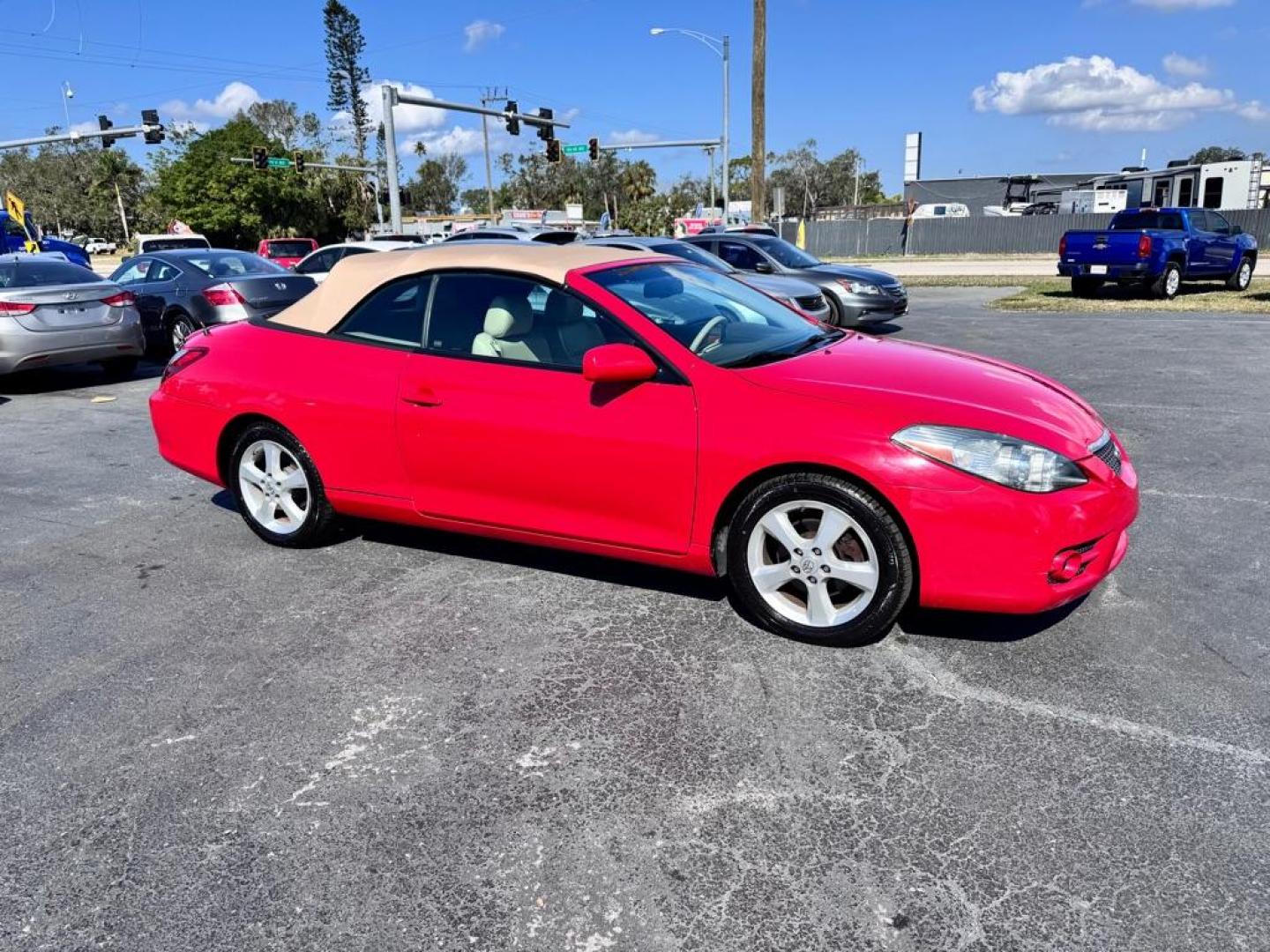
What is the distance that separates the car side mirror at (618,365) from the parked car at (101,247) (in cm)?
9172

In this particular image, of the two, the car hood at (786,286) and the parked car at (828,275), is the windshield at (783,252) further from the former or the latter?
the car hood at (786,286)

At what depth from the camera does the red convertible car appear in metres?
3.48

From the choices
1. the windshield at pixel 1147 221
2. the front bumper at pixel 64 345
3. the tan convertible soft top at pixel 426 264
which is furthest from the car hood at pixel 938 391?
the windshield at pixel 1147 221

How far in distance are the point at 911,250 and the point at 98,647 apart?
152ft

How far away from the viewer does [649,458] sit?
12.6 ft

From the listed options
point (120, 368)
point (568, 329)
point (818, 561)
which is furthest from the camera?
point (120, 368)

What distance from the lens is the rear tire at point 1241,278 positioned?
19.4m

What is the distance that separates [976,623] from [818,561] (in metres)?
0.84

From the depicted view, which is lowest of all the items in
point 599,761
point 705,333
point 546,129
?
point 599,761

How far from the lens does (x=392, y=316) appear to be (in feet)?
15.1

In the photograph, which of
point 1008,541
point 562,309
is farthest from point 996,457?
point 562,309

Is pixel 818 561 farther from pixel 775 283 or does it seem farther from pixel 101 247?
pixel 101 247

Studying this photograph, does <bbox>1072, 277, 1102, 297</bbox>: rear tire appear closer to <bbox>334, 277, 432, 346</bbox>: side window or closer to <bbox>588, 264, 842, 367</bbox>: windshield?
<bbox>588, 264, 842, 367</bbox>: windshield

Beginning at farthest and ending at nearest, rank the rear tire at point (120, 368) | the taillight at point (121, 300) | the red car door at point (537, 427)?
the rear tire at point (120, 368)
the taillight at point (121, 300)
the red car door at point (537, 427)
